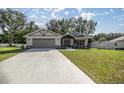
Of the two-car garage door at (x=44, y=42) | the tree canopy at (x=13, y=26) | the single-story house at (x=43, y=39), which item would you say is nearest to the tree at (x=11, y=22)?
the tree canopy at (x=13, y=26)

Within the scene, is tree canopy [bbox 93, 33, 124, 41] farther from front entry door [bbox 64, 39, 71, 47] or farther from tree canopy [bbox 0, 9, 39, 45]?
tree canopy [bbox 0, 9, 39, 45]

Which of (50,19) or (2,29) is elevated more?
(50,19)

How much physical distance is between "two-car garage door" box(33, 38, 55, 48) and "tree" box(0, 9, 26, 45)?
4646 mm

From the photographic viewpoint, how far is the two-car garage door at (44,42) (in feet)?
101

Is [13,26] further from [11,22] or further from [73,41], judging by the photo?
[73,41]

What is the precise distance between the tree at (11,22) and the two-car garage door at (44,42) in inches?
183

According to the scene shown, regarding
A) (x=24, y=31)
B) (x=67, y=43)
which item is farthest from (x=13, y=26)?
(x=67, y=43)

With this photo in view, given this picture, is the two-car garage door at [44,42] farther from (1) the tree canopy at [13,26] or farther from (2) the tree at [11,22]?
(2) the tree at [11,22]

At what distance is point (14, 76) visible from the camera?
303 inches

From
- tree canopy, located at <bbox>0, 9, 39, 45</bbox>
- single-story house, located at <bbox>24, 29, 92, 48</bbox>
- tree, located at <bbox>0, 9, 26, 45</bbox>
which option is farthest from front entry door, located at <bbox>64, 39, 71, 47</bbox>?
tree, located at <bbox>0, 9, 26, 45</bbox>
